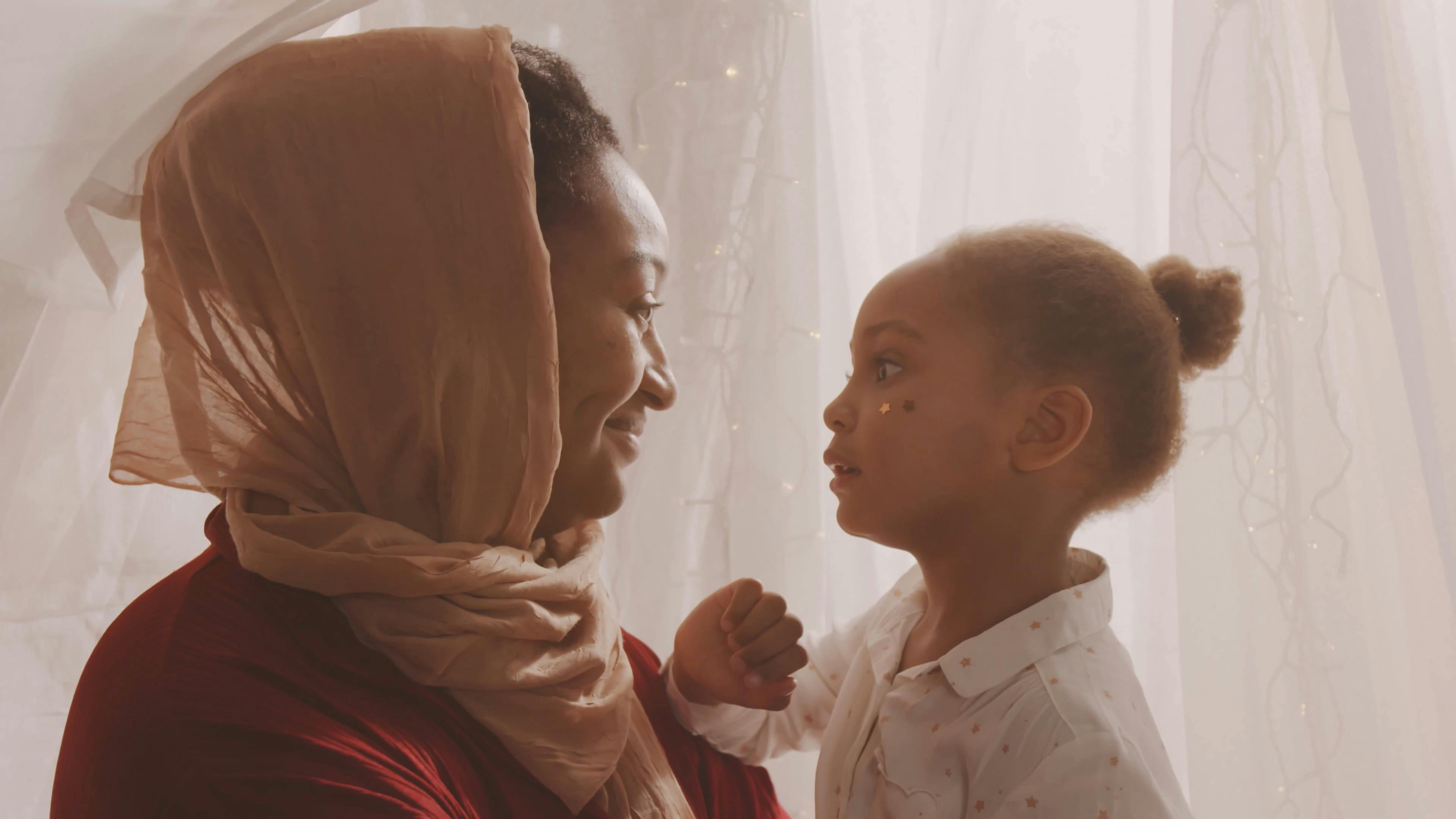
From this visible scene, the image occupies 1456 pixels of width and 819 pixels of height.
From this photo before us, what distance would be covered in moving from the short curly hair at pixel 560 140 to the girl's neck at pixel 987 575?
0.49 m

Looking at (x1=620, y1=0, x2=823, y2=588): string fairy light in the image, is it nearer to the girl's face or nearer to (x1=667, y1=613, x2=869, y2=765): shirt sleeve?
(x1=667, y1=613, x2=869, y2=765): shirt sleeve

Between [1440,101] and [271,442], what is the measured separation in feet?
4.00

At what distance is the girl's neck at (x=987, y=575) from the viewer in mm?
1074

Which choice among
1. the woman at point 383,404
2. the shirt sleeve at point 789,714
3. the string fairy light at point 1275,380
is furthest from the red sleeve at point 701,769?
the string fairy light at point 1275,380

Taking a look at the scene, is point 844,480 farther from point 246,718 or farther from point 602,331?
point 246,718

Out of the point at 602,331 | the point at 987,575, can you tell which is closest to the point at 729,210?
the point at 602,331

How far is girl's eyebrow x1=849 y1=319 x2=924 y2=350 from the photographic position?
3.55ft

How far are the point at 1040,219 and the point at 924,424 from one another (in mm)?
315

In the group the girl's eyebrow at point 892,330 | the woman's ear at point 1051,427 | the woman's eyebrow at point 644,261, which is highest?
the woman's eyebrow at point 644,261

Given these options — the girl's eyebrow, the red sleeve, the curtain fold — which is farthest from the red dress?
the curtain fold

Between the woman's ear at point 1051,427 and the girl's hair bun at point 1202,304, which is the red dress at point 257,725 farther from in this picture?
the girl's hair bun at point 1202,304

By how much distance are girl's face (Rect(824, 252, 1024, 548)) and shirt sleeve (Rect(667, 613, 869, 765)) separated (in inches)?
Result: 9.2

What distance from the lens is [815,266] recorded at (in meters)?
1.40

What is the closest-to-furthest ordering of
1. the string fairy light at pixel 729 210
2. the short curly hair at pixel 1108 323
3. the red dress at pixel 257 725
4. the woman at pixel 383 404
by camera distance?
the red dress at pixel 257 725 → the woman at pixel 383 404 → the short curly hair at pixel 1108 323 → the string fairy light at pixel 729 210
